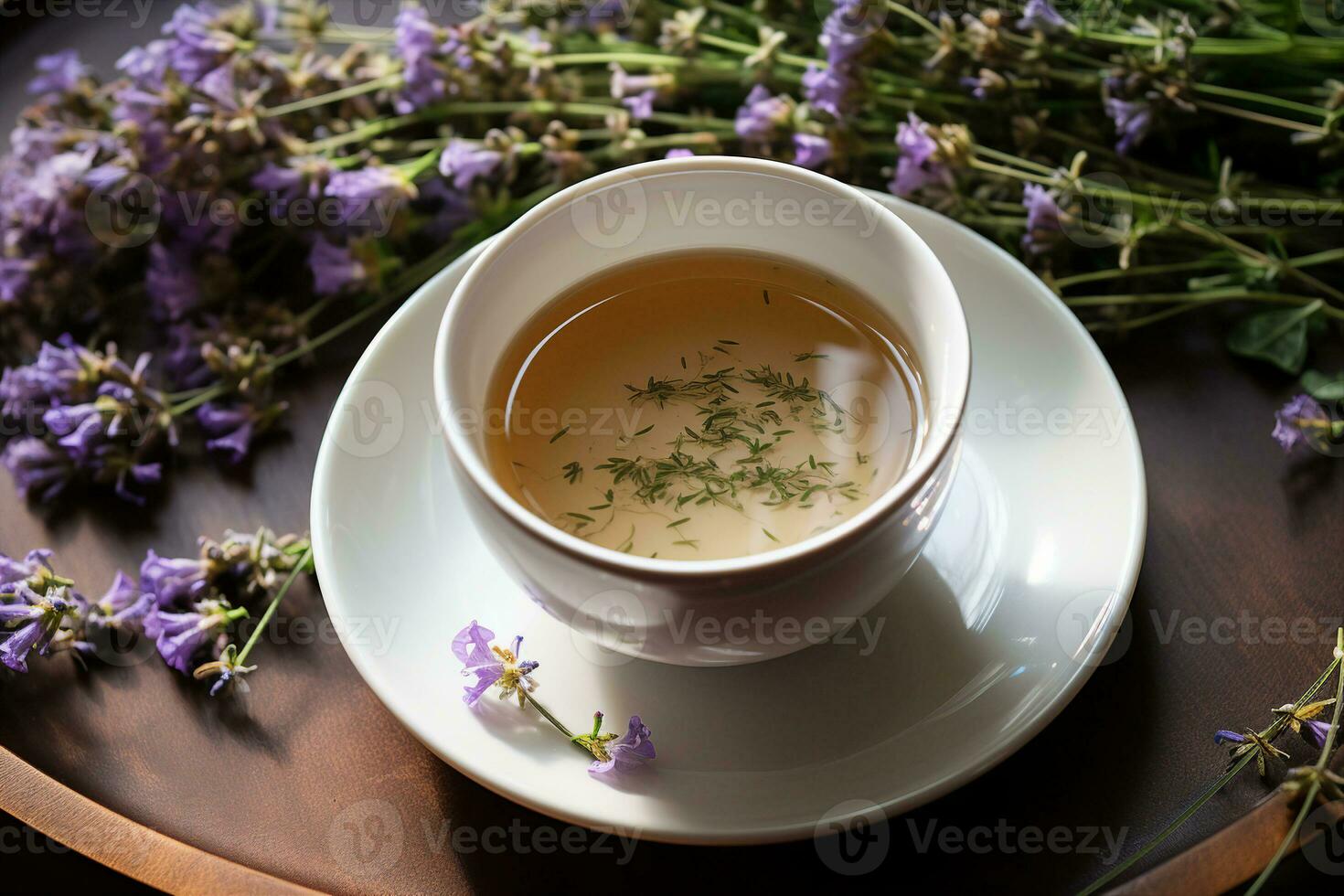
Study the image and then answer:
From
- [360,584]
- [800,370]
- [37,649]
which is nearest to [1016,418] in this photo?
[800,370]

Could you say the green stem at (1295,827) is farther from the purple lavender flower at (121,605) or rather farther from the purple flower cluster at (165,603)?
the purple lavender flower at (121,605)

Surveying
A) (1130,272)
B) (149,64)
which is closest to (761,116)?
(1130,272)

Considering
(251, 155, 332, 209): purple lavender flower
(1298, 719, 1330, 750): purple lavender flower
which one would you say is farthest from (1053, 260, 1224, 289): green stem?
(251, 155, 332, 209): purple lavender flower

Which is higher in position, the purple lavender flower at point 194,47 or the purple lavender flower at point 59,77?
the purple lavender flower at point 194,47

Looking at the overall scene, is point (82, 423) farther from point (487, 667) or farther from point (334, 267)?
point (487, 667)

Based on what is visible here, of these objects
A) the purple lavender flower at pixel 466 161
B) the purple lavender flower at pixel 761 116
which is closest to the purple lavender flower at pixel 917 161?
the purple lavender flower at pixel 761 116

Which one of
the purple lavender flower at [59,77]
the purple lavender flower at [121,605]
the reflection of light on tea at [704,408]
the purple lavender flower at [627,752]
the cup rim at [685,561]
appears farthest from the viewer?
the purple lavender flower at [59,77]
